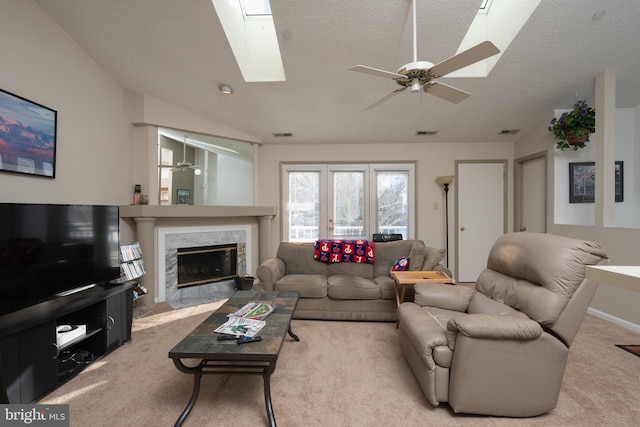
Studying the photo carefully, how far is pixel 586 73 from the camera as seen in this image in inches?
117

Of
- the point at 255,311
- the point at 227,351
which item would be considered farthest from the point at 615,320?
the point at 227,351

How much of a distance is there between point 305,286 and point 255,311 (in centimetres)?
102

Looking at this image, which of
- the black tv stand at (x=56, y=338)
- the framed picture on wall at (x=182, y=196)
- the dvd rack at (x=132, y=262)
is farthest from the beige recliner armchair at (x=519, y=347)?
the framed picture on wall at (x=182, y=196)

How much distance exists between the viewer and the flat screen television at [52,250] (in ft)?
5.53

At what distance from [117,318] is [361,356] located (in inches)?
84.1

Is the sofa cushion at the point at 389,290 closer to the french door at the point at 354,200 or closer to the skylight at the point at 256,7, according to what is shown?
the french door at the point at 354,200

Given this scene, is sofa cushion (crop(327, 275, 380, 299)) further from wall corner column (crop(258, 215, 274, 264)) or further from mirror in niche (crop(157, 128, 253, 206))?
mirror in niche (crop(157, 128, 253, 206))

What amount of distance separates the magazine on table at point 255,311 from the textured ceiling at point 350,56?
8.18ft

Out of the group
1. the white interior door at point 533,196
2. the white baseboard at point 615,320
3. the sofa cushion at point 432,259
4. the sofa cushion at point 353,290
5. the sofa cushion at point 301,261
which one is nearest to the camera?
the white baseboard at point 615,320

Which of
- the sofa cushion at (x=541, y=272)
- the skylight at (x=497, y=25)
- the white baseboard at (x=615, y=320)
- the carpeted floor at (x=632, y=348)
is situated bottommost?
the carpeted floor at (x=632, y=348)

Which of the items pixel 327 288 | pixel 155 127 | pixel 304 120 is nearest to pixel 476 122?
pixel 304 120

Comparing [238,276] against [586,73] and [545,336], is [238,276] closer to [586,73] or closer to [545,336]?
[545,336]

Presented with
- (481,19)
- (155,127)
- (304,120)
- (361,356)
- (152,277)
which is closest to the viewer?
(361,356)

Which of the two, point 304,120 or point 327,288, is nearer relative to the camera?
point 327,288
